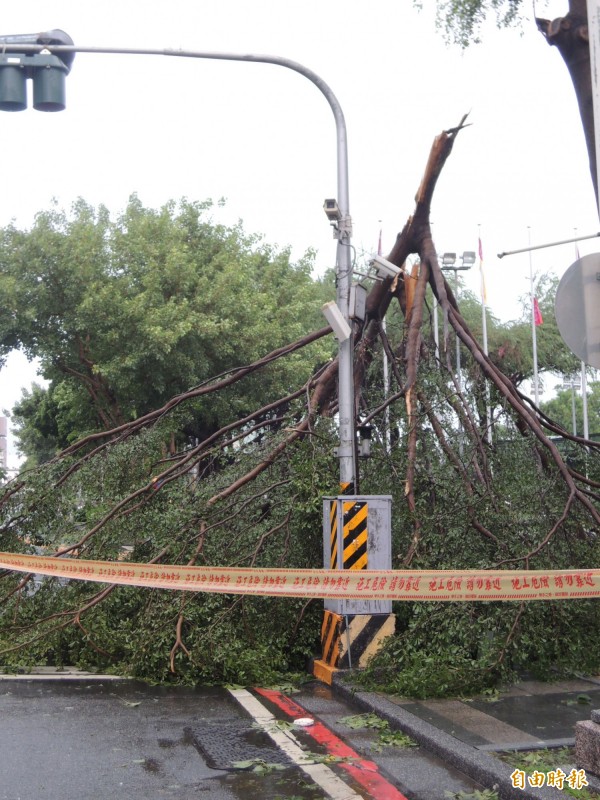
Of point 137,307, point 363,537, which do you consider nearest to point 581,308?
point 363,537

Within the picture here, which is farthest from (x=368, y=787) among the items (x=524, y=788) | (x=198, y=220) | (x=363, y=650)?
(x=198, y=220)

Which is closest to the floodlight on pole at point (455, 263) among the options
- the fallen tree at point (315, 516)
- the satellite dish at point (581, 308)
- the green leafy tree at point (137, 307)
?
the green leafy tree at point (137, 307)

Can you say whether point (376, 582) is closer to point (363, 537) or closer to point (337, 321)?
point (363, 537)

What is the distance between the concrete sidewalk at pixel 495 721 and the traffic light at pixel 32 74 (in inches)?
222

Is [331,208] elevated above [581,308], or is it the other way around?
[331,208]

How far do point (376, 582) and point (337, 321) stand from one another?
3.30 meters

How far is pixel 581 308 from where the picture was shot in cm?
516

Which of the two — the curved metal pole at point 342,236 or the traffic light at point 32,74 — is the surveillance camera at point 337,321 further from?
the traffic light at point 32,74

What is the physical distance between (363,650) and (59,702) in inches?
107

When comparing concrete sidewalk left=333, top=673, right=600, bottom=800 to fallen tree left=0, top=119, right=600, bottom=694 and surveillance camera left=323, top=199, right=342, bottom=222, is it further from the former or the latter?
surveillance camera left=323, top=199, right=342, bottom=222

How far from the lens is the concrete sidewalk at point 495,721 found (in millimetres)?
5434

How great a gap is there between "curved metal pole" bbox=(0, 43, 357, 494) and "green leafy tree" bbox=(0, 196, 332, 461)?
43.9 feet

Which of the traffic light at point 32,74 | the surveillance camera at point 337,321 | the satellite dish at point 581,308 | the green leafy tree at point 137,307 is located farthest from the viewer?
the green leafy tree at point 137,307

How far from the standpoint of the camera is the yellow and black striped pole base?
27.2ft
